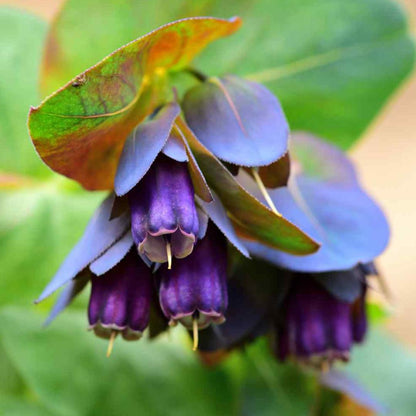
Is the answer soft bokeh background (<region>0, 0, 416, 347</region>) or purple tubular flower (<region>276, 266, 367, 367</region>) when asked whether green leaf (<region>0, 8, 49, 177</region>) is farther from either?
soft bokeh background (<region>0, 0, 416, 347</region>)

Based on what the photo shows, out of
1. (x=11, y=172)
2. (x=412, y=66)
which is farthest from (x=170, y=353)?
(x=412, y=66)

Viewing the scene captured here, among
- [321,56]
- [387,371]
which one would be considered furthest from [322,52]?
[387,371]

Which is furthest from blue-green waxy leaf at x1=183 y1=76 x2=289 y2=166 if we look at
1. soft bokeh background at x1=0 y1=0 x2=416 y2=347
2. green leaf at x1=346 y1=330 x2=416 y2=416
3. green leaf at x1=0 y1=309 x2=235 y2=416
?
soft bokeh background at x1=0 y1=0 x2=416 y2=347

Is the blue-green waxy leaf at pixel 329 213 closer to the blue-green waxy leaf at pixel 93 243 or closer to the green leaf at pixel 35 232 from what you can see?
the blue-green waxy leaf at pixel 93 243

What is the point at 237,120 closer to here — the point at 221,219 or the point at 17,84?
the point at 221,219

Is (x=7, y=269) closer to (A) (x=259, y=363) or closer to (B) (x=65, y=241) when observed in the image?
(B) (x=65, y=241)
